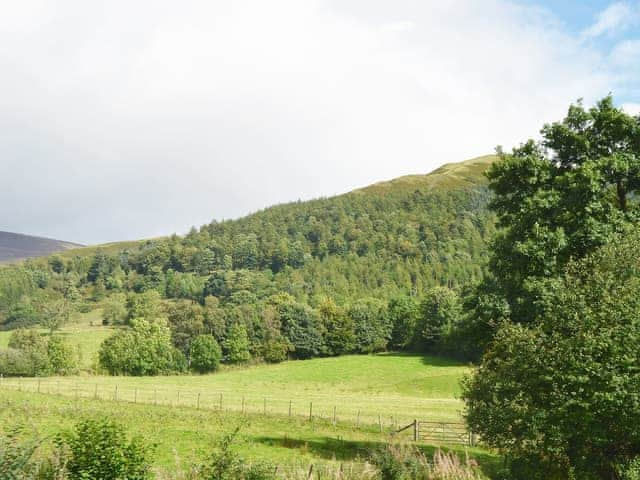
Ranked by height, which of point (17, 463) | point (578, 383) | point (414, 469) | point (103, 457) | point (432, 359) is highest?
point (578, 383)

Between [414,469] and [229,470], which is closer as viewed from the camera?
[229,470]

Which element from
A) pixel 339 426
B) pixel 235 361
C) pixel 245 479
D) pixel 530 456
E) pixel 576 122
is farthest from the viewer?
pixel 235 361

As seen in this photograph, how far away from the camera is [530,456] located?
1834 cm

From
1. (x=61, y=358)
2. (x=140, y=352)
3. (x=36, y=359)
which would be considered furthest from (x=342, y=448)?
(x=36, y=359)

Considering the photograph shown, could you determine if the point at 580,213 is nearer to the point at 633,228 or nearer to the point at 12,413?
the point at 633,228

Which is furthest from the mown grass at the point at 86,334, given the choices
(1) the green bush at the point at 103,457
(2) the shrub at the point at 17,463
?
(2) the shrub at the point at 17,463

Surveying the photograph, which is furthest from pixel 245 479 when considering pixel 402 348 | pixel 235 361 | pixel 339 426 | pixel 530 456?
pixel 402 348

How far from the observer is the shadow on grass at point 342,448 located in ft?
103

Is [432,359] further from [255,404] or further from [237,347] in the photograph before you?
[255,404]

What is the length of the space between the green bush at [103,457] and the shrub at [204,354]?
96.8 metres

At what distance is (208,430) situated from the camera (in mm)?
38469

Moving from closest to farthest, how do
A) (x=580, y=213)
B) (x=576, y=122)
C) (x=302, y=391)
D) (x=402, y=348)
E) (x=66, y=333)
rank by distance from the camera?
1. (x=580, y=213)
2. (x=576, y=122)
3. (x=302, y=391)
4. (x=402, y=348)
5. (x=66, y=333)

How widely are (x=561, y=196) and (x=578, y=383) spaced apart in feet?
36.4

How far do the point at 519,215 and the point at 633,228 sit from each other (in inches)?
195
